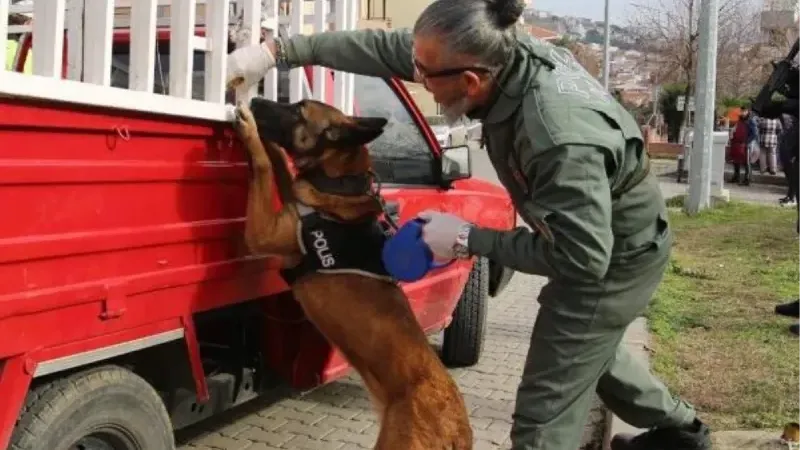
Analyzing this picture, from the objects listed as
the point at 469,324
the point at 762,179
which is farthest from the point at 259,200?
the point at 762,179

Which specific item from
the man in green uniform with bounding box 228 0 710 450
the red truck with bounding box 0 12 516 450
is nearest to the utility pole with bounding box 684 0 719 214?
the red truck with bounding box 0 12 516 450

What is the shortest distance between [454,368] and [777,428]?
1.98 meters

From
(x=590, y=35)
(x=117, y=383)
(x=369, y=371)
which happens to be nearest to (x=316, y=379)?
(x=369, y=371)

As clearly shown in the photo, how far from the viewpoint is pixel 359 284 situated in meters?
3.25

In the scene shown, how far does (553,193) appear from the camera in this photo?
2.49 metres

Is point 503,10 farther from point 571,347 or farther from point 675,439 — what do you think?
point 675,439

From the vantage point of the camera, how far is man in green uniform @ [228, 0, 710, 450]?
2.50 meters

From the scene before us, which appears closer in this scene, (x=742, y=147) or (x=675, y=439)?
(x=675, y=439)

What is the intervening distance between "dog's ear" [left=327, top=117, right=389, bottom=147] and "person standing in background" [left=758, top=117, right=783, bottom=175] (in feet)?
63.3

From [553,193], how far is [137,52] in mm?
1337

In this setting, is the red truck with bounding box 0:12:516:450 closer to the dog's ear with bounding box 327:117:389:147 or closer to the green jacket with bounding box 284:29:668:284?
the dog's ear with bounding box 327:117:389:147

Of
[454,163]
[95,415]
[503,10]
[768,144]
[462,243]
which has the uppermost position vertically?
[768,144]

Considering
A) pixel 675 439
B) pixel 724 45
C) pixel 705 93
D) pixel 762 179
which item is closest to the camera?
pixel 675 439

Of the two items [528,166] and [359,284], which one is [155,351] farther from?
[528,166]
